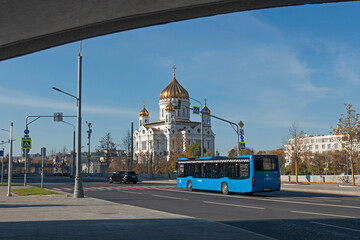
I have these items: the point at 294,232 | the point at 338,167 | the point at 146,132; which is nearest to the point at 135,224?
the point at 294,232

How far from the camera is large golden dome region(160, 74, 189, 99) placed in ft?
411

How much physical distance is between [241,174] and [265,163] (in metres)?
1.66

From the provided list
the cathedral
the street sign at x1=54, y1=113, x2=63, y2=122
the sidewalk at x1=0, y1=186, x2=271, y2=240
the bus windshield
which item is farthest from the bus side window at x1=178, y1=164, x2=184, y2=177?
the cathedral

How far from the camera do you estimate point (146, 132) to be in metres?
140

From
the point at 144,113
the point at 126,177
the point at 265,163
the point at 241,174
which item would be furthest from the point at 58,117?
the point at 144,113

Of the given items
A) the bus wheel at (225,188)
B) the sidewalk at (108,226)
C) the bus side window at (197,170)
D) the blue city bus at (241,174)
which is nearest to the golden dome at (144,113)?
the bus side window at (197,170)

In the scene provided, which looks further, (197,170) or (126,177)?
(126,177)

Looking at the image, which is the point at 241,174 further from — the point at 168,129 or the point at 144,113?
the point at 144,113

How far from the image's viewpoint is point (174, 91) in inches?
4966

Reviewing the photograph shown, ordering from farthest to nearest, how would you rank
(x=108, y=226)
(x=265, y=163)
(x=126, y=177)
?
(x=126, y=177), (x=265, y=163), (x=108, y=226)

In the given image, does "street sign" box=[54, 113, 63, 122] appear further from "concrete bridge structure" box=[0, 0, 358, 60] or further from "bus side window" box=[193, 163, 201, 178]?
"concrete bridge structure" box=[0, 0, 358, 60]

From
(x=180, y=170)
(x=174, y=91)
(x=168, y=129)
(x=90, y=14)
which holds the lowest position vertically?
(x=180, y=170)

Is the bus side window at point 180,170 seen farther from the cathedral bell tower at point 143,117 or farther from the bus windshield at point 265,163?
the cathedral bell tower at point 143,117

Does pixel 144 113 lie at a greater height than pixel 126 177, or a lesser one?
greater
